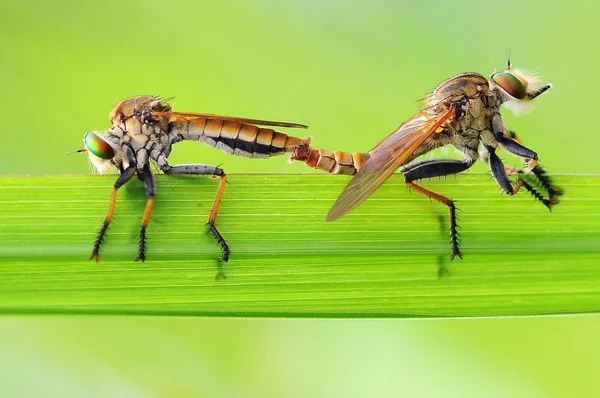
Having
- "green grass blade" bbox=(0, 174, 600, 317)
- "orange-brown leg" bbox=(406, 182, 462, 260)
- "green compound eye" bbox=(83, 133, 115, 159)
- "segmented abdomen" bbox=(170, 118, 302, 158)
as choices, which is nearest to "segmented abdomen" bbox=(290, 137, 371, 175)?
"segmented abdomen" bbox=(170, 118, 302, 158)

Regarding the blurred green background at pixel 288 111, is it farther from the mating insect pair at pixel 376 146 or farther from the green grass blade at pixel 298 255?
the green grass blade at pixel 298 255

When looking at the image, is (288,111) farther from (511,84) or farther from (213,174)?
(511,84)

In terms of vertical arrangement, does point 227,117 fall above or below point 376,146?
above

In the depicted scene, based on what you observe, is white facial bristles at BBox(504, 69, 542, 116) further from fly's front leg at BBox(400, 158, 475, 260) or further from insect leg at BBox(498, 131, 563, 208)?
fly's front leg at BBox(400, 158, 475, 260)

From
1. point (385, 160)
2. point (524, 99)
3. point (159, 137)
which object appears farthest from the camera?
point (159, 137)

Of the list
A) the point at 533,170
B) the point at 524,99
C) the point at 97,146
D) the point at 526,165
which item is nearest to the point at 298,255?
the point at 533,170

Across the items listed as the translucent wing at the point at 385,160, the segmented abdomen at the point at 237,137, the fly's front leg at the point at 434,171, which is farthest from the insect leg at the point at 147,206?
the fly's front leg at the point at 434,171
